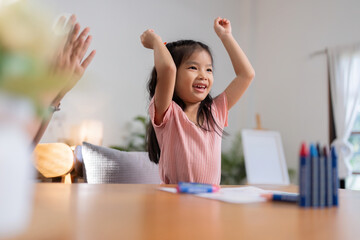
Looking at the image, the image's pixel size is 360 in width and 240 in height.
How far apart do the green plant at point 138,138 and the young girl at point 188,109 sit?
254 centimetres

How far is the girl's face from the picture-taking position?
1.60 meters

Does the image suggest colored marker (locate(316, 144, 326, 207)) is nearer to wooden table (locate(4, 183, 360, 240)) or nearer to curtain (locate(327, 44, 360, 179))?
wooden table (locate(4, 183, 360, 240))

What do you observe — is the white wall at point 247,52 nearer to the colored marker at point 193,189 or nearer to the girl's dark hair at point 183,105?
the girl's dark hair at point 183,105

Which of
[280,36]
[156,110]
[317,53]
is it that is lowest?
[156,110]

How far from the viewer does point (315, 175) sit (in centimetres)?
71

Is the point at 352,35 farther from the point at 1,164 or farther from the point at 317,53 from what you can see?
the point at 1,164

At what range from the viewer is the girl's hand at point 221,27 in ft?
5.08

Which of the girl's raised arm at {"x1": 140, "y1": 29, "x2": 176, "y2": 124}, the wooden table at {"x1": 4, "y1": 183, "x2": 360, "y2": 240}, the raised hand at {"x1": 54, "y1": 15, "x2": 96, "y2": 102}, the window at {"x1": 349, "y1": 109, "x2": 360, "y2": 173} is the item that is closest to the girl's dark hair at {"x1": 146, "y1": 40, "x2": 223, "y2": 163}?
the girl's raised arm at {"x1": 140, "y1": 29, "x2": 176, "y2": 124}

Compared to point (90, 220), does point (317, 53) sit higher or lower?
higher

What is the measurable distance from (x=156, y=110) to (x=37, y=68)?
3.98ft

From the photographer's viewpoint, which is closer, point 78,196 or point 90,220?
point 90,220

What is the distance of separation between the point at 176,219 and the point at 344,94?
478 centimetres

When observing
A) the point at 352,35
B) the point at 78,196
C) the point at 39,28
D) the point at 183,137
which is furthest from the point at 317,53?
the point at 39,28

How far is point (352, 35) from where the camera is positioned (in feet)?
16.2
